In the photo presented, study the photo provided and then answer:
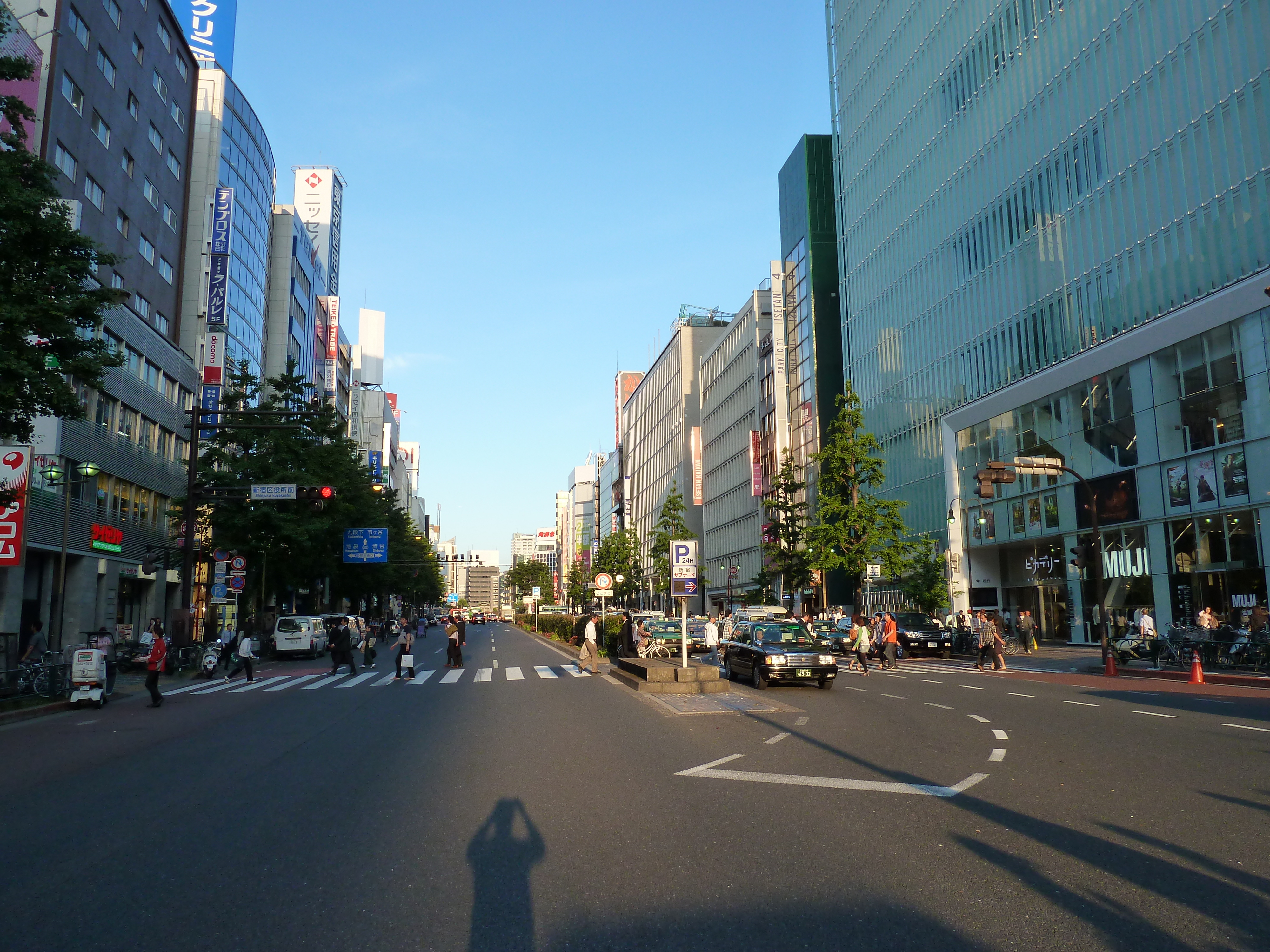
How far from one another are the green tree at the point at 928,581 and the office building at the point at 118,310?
3475 cm

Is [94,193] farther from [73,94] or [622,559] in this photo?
[622,559]

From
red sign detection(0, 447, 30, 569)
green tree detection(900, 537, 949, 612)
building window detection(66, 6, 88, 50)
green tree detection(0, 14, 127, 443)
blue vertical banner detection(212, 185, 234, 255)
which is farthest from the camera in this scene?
blue vertical banner detection(212, 185, 234, 255)

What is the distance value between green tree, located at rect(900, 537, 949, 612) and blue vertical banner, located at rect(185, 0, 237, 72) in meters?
51.2

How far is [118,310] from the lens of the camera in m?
37.6

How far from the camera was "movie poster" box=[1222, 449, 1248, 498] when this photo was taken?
3136 centimetres

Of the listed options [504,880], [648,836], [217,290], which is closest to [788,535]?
[217,290]

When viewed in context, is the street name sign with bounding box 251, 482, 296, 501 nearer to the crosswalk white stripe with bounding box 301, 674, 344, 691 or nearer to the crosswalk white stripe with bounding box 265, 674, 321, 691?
the crosswalk white stripe with bounding box 265, 674, 321, 691

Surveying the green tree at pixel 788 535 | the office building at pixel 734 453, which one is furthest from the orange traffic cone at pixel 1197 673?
the office building at pixel 734 453

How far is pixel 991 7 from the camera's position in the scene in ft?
157

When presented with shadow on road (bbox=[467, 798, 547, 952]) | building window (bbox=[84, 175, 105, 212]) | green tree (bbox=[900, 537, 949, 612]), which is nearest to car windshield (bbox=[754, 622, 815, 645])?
shadow on road (bbox=[467, 798, 547, 952])

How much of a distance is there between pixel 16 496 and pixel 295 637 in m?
22.8

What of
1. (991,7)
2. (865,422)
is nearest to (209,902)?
(991,7)

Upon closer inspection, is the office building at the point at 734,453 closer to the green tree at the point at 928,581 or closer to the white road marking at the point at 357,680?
the green tree at the point at 928,581

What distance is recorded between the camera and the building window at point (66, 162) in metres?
34.1
